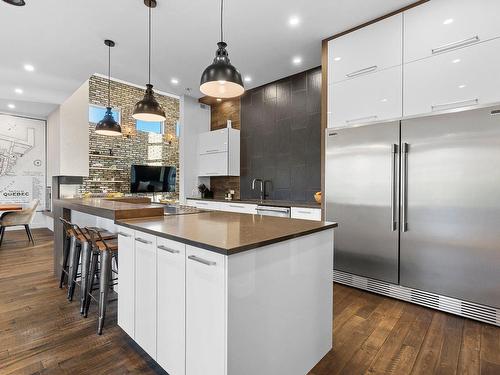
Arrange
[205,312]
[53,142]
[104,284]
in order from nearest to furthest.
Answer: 1. [205,312]
2. [104,284]
3. [53,142]

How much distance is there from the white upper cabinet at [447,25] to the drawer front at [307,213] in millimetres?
1914

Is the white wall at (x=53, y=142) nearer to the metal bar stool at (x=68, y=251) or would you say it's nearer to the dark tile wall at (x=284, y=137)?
the metal bar stool at (x=68, y=251)

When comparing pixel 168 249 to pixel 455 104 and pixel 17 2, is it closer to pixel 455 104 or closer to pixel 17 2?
pixel 455 104

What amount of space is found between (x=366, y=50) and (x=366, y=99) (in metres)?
0.54

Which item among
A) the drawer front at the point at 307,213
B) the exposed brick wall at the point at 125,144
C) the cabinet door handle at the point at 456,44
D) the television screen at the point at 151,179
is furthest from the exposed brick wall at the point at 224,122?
the cabinet door handle at the point at 456,44

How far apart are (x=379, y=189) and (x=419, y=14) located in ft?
5.70

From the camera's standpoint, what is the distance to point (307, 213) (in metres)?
3.51

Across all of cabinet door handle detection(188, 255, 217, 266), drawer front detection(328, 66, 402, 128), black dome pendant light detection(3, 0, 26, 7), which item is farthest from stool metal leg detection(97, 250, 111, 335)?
drawer front detection(328, 66, 402, 128)

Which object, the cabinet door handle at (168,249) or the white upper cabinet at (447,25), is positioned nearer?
the cabinet door handle at (168,249)

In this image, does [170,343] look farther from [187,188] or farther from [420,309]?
[187,188]

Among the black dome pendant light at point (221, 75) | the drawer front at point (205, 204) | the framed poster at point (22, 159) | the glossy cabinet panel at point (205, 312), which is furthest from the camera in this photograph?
the framed poster at point (22, 159)

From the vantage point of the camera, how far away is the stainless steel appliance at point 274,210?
146 inches

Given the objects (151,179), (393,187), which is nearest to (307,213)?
(393,187)

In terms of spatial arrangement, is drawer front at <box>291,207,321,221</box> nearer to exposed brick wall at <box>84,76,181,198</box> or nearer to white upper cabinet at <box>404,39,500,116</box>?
white upper cabinet at <box>404,39,500,116</box>
